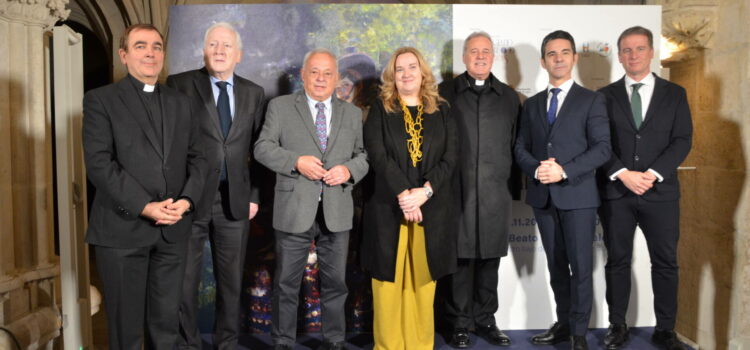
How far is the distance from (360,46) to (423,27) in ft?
1.40

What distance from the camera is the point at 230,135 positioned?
3.26 meters

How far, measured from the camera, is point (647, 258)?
4176 mm

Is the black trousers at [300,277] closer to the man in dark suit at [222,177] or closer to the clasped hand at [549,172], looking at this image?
the man in dark suit at [222,177]

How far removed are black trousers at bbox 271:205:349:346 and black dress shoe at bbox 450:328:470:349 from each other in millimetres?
680

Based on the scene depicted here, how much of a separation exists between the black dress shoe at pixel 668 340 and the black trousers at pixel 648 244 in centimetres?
3

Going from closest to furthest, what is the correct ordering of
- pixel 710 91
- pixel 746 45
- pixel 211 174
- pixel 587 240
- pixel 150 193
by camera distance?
pixel 150 193 → pixel 211 174 → pixel 587 240 → pixel 746 45 → pixel 710 91

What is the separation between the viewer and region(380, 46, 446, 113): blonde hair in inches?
129

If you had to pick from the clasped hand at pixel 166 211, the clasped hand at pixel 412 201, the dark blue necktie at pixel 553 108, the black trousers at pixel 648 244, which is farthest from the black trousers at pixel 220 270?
the black trousers at pixel 648 244

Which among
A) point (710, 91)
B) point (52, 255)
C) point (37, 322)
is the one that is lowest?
point (37, 322)

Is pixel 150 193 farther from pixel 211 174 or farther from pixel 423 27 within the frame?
pixel 423 27

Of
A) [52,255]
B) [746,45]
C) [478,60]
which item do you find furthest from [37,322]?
[746,45]

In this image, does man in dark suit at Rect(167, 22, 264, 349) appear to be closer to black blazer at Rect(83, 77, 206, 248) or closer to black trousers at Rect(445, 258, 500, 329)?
black blazer at Rect(83, 77, 206, 248)

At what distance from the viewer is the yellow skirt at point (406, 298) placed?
3.26m

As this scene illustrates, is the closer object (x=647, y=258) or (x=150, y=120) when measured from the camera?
(x=150, y=120)
